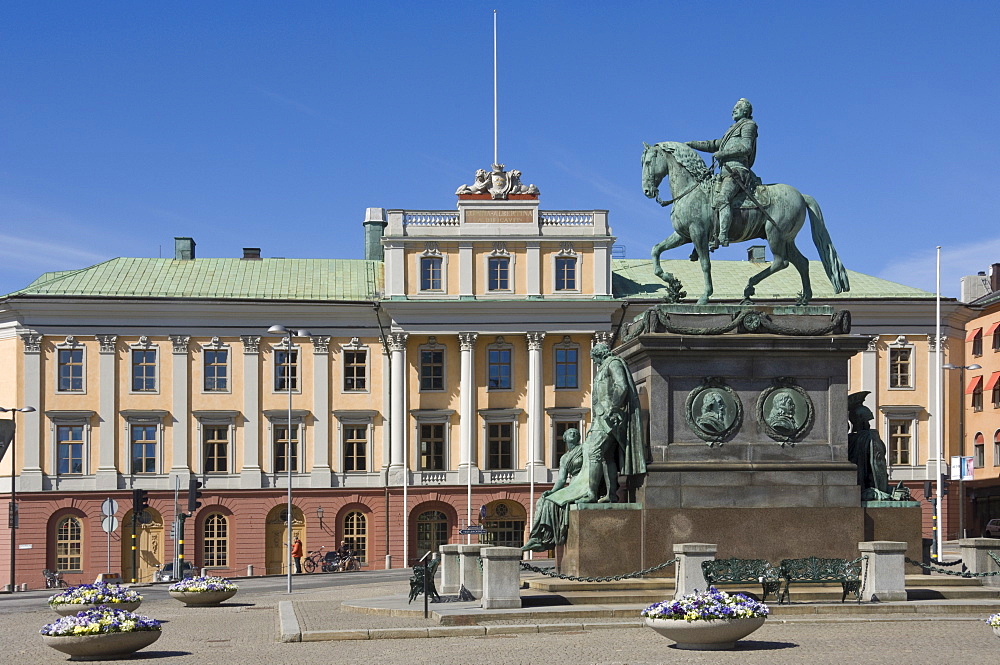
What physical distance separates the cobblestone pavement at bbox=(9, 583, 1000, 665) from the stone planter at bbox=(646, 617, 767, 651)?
19cm

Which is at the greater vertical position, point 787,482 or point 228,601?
point 787,482

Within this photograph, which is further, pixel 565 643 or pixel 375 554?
pixel 375 554

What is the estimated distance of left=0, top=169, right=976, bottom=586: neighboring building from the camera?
6700 cm

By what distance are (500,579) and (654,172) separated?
7.95 m

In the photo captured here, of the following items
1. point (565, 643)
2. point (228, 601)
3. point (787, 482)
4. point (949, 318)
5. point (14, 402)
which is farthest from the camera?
point (949, 318)

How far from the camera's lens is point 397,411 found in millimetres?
68250

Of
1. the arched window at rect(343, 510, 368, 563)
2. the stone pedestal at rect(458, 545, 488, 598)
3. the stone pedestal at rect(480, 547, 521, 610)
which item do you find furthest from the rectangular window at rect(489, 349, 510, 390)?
the stone pedestal at rect(480, 547, 521, 610)

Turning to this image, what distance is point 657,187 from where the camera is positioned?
85.0ft

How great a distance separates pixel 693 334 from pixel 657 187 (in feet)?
10.9

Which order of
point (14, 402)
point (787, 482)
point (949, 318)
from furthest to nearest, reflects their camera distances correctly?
1. point (949, 318)
2. point (14, 402)
3. point (787, 482)

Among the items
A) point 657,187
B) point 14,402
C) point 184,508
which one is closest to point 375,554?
point 184,508

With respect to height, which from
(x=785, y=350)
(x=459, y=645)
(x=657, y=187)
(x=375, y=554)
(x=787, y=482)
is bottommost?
(x=375, y=554)

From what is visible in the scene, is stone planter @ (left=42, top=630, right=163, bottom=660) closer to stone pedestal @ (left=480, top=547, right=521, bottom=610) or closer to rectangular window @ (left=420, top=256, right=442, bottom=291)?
stone pedestal @ (left=480, top=547, right=521, bottom=610)

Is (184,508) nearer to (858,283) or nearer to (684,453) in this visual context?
(858,283)
